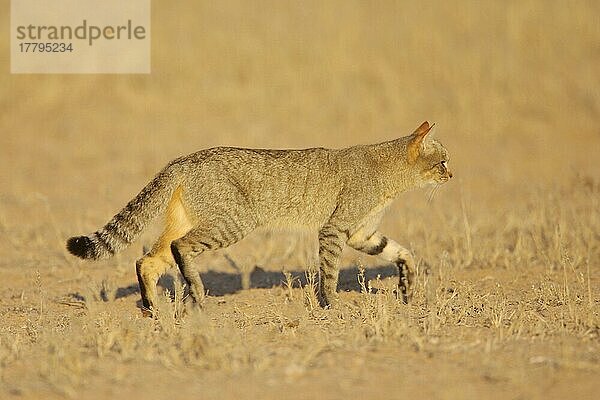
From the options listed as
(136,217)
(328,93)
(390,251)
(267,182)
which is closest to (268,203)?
(267,182)

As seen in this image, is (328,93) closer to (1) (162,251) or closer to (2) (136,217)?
(1) (162,251)

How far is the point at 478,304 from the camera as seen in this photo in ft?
26.4

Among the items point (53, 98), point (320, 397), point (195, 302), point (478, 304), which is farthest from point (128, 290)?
point (53, 98)

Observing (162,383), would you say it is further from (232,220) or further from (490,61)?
(490,61)

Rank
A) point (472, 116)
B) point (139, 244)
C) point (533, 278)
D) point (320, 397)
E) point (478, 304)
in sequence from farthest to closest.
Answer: point (472, 116) → point (139, 244) → point (533, 278) → point (478, 304) → point (320, 397)

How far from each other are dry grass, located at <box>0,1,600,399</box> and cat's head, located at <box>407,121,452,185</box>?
71 centimetres

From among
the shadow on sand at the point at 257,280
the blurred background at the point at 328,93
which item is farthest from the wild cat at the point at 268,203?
the blurred background at the point at 328,93

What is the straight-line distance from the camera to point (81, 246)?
318 inches

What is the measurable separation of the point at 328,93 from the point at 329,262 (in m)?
11.3

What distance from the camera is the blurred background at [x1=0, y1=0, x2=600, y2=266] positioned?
16891 millimetres

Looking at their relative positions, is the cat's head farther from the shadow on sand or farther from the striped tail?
the striped tail

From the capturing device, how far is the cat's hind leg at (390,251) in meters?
8.97

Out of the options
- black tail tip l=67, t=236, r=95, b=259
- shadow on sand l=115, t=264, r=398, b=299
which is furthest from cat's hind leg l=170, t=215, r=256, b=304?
shadow on sand l=115, t=264, r=398, b=299

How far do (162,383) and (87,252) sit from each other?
2.60 meters
